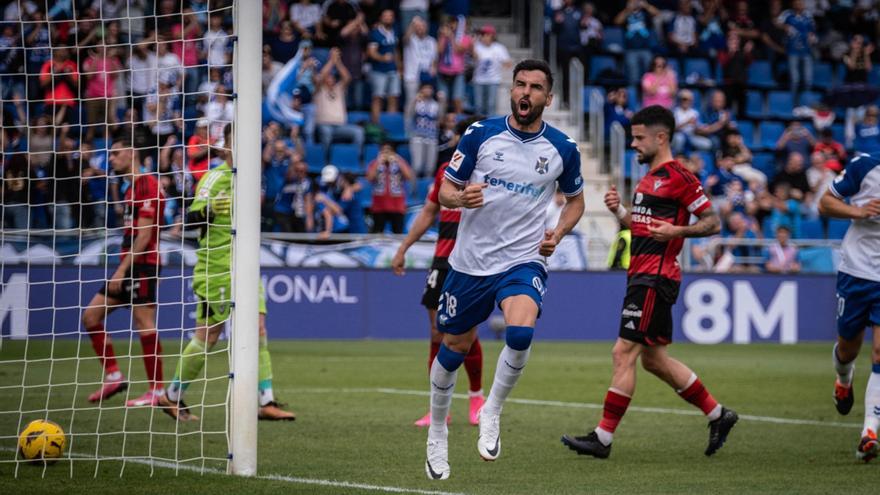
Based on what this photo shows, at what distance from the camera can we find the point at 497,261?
24.7ft

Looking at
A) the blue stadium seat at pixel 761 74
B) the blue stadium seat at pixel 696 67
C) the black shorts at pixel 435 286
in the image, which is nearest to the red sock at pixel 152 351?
the black shorts at pixel 435 286

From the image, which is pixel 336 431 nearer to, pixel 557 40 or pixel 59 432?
pixel 59 432

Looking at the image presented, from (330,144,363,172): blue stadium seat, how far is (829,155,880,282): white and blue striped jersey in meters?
14.9

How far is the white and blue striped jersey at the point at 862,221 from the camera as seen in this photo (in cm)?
897

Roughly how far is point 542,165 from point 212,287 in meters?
3.89

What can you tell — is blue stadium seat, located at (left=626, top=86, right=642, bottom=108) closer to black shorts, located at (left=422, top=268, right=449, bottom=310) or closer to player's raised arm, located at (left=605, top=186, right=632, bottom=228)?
black shorts, located at (left=422, top=268, right=449, bottom=310)

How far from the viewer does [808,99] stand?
2852 cm

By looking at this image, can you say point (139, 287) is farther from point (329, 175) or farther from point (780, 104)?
point (780, 104)

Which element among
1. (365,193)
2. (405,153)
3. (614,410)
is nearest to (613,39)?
(405,153)

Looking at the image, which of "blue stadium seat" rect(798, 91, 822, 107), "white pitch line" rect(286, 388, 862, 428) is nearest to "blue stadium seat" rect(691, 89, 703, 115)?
"blue stadium seat" rect(798, 91, 822, 107)

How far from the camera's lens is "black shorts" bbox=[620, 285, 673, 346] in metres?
8.62

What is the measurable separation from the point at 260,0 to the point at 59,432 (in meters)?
2.88

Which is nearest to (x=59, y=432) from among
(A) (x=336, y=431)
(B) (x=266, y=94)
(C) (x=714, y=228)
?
(A) (x=336, y=431)

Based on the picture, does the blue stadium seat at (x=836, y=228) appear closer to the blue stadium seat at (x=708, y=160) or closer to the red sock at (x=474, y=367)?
the blue stadium seat at (x=708, y=160)
